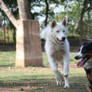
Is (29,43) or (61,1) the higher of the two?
(61,1)

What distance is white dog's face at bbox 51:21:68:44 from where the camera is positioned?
7498mm

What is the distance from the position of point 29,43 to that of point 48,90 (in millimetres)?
7167

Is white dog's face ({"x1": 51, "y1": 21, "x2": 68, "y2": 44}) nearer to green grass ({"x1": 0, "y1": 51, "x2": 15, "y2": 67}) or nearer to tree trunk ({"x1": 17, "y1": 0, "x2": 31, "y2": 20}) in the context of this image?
tree trunk ({"x1": 17, "y1": 0, "x2": 31, "y2": 20})

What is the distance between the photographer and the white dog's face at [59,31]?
750cm

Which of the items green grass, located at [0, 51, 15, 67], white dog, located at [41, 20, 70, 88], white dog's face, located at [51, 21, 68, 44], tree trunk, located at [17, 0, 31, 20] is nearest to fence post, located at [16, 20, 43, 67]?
tree trunk, located at [17, 0, 31, 20]

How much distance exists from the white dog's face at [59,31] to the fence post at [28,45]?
5.80 meters

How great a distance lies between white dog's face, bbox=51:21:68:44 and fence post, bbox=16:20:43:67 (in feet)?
19.0

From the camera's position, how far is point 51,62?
7562 millimetres

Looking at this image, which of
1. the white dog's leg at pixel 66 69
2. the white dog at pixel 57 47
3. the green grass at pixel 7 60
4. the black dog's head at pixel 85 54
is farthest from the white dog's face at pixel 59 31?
the green grass at pixel 7 60

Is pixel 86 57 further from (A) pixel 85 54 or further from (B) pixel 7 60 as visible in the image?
(B) pixel 7 60

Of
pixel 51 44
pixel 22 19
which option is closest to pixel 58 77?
pixel 51 44

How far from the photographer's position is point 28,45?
13.5 meters

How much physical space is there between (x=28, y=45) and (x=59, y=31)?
601cm

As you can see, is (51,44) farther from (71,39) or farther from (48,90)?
(71,39)
